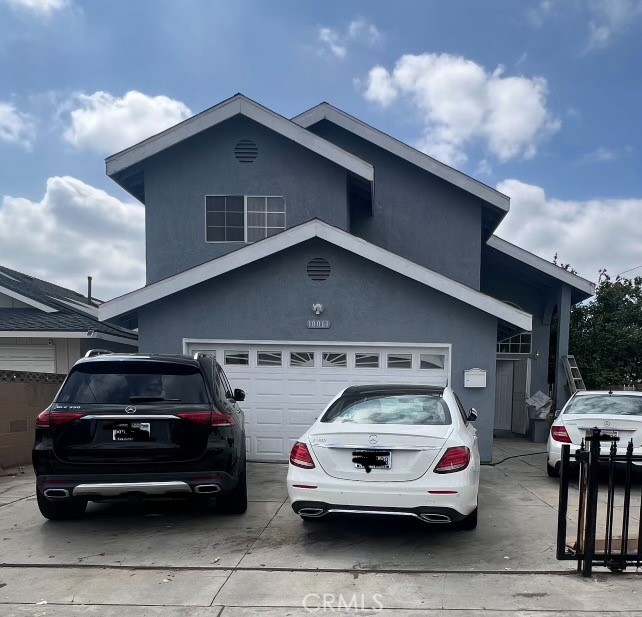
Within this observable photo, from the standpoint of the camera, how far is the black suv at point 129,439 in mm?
5223

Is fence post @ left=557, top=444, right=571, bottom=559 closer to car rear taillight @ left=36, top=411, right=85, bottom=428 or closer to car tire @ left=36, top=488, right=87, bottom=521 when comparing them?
car rear taillight @ left=36, top=411, right=85, bottom=428

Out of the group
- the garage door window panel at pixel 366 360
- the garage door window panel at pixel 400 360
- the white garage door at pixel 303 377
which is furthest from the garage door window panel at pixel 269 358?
the garage door window panel at pixel 400 360

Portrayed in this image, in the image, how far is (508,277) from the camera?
1529 centimetres

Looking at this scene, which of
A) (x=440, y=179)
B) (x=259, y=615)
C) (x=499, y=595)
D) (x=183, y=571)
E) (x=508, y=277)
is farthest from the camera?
(x=508, y=277)

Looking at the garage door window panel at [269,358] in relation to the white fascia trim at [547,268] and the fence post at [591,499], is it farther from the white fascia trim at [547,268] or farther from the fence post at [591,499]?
the white fascia trim at [547,268]

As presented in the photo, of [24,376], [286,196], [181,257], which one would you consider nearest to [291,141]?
[286,196]

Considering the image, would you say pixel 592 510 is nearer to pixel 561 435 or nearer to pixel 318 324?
pixel 561 435

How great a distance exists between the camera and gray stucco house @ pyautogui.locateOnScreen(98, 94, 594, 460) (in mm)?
9539

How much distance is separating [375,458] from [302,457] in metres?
0.67

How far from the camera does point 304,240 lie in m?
9.41

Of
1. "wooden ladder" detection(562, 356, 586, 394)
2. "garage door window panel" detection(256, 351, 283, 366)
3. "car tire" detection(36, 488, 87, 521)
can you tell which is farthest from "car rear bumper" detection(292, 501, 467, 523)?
"wooden ladder" detection(562, 356, 586, 394)

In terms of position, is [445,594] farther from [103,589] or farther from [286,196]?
[286,196]

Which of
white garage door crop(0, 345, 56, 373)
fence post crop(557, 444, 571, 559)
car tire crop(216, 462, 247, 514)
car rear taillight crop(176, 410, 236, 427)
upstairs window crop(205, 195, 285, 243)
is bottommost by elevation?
car tire crop(216, 462, 247, 514)

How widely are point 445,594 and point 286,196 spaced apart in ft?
30.7
